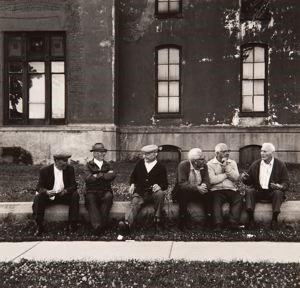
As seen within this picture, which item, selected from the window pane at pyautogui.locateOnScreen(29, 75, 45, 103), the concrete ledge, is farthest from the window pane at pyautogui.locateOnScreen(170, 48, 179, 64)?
the concrete ledge

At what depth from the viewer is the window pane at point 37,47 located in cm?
2023

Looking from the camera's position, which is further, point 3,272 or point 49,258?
→ point 49,258

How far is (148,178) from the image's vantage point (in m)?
9.60

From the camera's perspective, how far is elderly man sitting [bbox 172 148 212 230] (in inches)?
367

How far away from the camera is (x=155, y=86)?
2109 centimetres

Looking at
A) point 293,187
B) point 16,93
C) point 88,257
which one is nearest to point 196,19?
point 16,93

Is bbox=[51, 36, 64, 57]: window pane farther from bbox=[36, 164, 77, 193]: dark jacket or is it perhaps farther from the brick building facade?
bbox=[36, 164, 77, 193]: dark jacket

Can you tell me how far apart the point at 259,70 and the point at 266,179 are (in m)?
11.9

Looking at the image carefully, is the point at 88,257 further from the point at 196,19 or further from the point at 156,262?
the point at 196,19

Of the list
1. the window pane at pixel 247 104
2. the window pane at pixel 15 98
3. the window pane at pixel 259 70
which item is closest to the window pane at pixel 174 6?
the window pane at pixel 259 70

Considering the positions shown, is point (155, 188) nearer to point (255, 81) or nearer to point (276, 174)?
point (276, 174)

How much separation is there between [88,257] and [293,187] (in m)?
7.16

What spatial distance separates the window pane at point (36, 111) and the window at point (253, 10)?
7824 mm

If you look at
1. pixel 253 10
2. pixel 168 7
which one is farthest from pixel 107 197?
pixel 253 10
